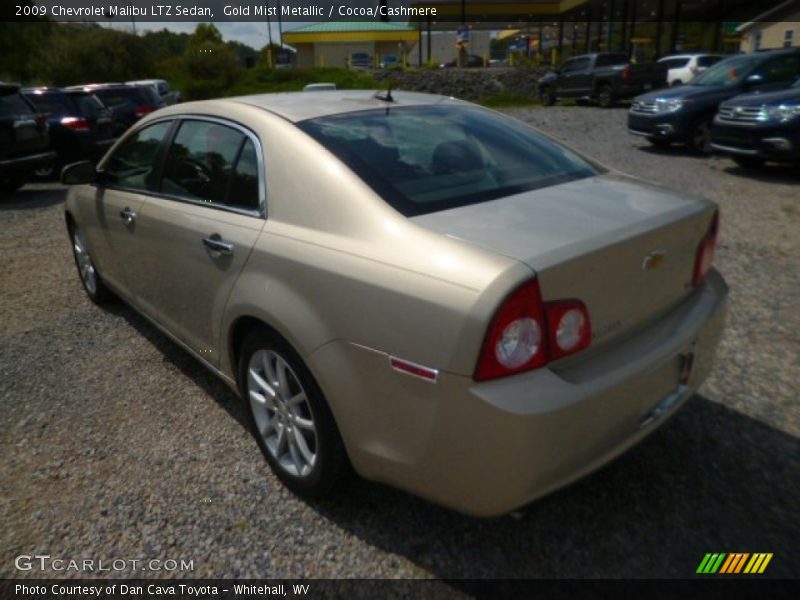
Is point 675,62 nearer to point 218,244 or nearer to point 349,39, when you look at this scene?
point 218,244

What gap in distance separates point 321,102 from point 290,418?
5.08ft

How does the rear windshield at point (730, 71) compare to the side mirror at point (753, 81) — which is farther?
the rear windshield at point (730, 71)

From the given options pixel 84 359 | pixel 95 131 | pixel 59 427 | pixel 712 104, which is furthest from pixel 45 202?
pixel 712 104

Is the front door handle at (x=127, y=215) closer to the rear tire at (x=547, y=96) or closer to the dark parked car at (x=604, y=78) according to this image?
the dark parked car at (x=604, y=78)

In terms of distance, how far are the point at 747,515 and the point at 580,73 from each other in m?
21.5

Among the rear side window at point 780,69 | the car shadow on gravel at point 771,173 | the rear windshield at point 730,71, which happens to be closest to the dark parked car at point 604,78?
the rear windshield at point 730,71

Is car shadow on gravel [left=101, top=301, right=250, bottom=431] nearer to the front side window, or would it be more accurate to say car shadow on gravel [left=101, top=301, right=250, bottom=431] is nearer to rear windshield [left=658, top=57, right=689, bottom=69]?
the front side window

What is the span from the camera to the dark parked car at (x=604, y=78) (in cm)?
2019

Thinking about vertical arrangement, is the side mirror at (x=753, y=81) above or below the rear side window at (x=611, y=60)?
below

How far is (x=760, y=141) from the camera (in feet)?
29.3

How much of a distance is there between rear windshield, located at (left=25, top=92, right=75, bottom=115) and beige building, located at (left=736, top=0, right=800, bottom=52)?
2998cm

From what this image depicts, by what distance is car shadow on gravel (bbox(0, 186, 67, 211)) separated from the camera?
984 centimetres

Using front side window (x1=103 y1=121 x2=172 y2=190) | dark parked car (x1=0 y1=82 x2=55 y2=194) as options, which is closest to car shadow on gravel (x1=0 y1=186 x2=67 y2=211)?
dark parked car (x1=0 y1=82 x2=55 y2=194)

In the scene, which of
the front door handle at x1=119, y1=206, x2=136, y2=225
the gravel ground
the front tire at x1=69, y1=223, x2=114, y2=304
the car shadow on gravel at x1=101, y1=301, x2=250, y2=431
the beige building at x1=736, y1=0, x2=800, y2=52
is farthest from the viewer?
the beige building at x1=736, y1=0, x2=800, y2=52
